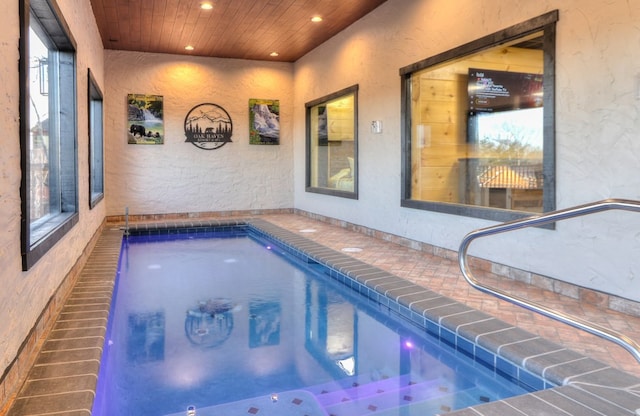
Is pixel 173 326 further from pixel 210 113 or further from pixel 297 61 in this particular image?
pixel 297 61

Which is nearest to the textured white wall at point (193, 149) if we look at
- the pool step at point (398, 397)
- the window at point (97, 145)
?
the window at point (97, 145)

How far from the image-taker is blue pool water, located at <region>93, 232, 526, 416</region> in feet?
7.57

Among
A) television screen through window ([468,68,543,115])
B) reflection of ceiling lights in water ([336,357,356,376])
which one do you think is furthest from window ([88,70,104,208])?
reflection of ceiling lights in water ([336,357,356,376])

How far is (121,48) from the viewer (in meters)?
8.34

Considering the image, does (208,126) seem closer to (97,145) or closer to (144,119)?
(144,119)

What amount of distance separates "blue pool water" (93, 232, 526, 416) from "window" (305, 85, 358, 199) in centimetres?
320

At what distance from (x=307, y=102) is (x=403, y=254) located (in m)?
4.65

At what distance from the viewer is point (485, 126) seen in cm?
499

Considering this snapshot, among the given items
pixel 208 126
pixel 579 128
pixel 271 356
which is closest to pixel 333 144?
pixel 208 126

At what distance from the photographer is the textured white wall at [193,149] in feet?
28.2

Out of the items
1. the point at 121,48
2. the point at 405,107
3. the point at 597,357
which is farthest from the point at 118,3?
the point at 597,357

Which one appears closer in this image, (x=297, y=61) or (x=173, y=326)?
(x=173, y=326)

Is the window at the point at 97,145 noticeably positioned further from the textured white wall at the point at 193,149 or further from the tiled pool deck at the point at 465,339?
the tiled pool deck at the point at 465,339

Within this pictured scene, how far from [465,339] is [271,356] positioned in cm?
117
